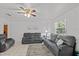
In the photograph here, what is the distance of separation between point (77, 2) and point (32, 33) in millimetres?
864

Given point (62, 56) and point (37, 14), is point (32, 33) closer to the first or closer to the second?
point (37, 14)

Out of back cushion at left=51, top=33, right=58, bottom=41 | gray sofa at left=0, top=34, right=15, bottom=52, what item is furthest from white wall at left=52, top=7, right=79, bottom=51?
gray sofa at left=0, top=34, right=15, bottom=52

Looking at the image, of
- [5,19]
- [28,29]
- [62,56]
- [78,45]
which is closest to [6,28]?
[5,19]

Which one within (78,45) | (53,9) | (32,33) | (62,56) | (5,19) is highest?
(53,9)

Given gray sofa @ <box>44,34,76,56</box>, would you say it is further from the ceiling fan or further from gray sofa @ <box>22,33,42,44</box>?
the ceiling fan

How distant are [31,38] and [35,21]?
289mm

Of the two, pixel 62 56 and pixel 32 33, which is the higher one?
pixel 32 33

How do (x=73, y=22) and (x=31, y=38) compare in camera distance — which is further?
(x=31, y=38)

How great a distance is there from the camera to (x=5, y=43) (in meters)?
2.63

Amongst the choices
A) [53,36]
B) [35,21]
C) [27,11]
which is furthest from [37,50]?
[27,11]

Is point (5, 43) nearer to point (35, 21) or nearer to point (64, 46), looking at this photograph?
Answer: point (35, 21)

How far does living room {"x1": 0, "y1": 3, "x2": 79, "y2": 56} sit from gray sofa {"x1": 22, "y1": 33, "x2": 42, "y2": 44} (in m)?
0.04

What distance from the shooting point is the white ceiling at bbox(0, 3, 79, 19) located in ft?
8.54

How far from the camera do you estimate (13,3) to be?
261 cm
